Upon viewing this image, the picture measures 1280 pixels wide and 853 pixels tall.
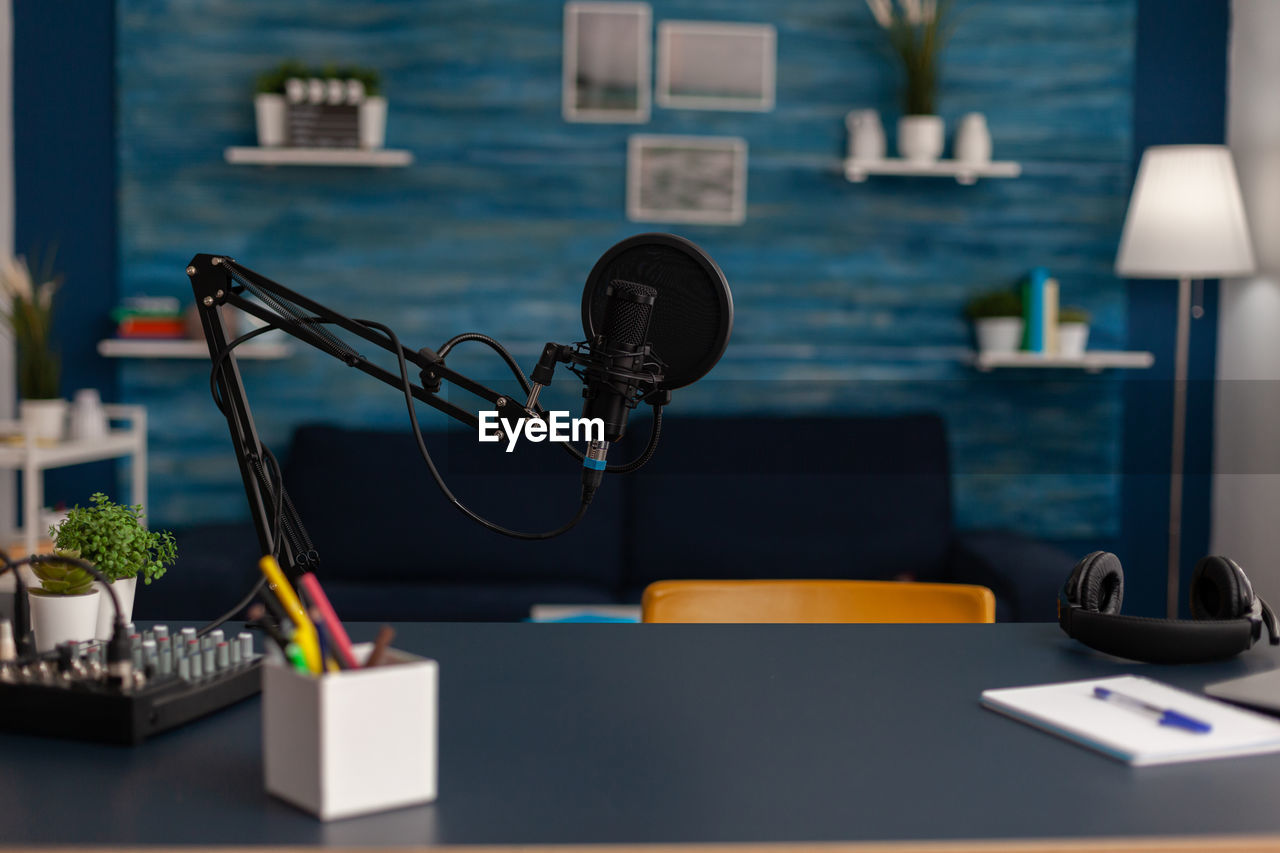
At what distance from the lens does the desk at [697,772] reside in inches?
31.7

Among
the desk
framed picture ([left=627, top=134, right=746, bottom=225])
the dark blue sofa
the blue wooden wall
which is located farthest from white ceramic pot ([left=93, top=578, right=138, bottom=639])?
framed picture ([left=627, top=134, right=746, bottom=225])

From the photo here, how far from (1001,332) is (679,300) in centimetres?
285

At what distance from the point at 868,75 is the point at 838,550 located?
4.84 ft

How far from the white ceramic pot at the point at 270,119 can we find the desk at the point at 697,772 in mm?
2650

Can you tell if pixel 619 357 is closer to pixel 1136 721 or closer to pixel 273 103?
pixel 1136 721

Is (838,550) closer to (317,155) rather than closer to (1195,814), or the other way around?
(317,155)

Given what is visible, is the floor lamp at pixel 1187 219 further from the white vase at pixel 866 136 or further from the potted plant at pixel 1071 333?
the white vase at pixel 866 136

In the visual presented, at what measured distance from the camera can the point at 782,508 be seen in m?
3.53

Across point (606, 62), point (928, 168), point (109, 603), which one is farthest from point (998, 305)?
point (109, 603)

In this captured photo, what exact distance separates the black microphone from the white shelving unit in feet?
7.31

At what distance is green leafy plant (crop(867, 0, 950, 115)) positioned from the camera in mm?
3619

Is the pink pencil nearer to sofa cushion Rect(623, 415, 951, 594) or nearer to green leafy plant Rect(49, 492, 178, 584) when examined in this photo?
green leafy plant Rect(49, 492, 178, 584)

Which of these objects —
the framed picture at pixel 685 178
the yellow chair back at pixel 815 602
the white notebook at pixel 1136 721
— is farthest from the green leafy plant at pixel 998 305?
the white notebook at pixel 1136 721

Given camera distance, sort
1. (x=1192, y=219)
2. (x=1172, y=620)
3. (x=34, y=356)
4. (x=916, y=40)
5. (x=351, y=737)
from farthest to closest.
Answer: (x=916, y=40) → (x=1192, y=219) → (x=34, y=356) → (x=1172, y=620) → (x=351, y=737)
